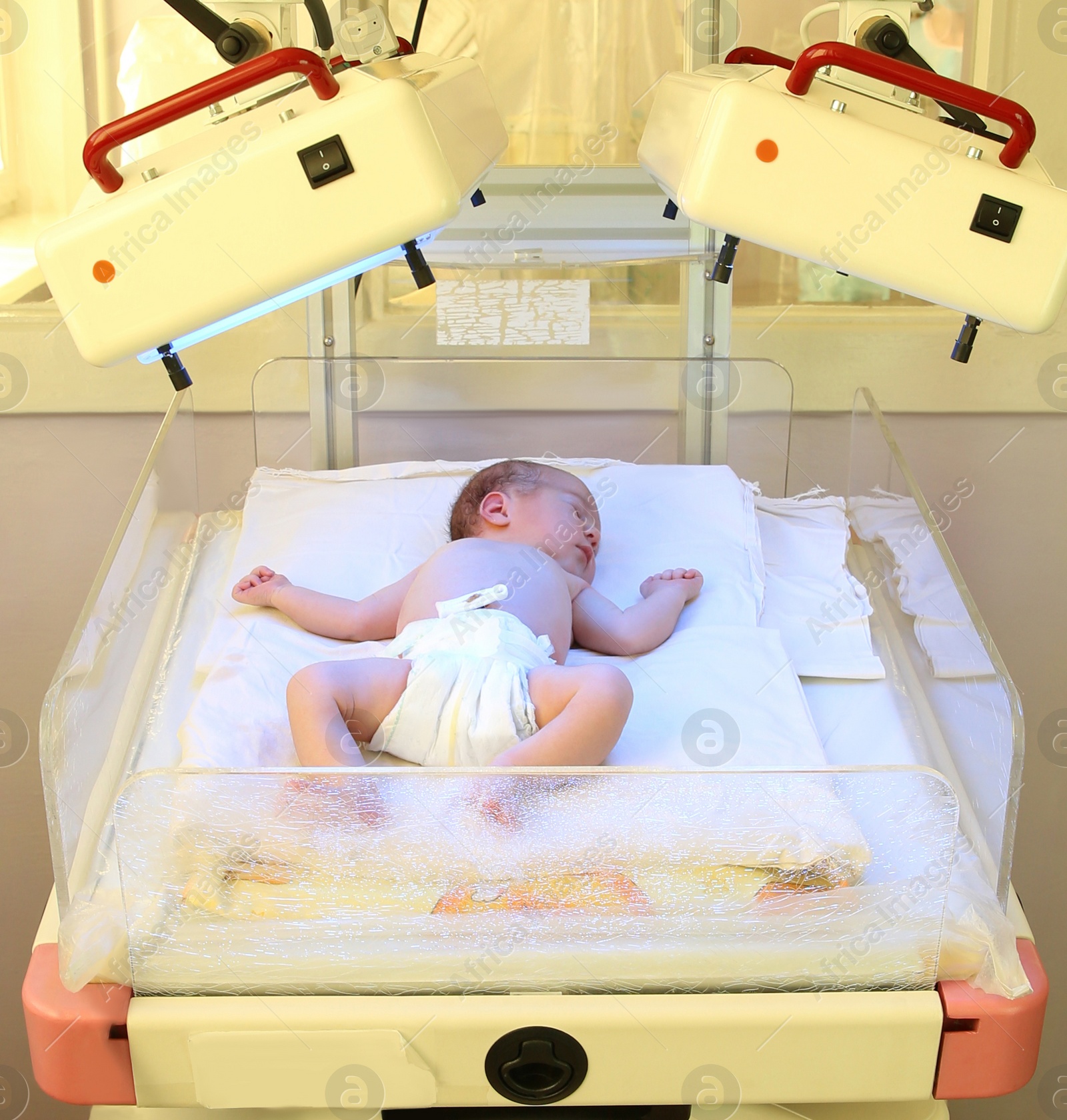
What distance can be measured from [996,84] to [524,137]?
73 cm

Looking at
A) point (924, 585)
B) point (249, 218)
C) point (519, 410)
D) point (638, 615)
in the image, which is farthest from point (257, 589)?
point (924, 585)

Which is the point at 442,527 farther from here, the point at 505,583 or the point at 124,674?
the point at 124,674

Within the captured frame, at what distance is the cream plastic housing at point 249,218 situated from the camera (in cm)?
94

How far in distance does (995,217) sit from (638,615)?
0.71 m

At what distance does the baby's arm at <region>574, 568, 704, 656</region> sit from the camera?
1.55 metres

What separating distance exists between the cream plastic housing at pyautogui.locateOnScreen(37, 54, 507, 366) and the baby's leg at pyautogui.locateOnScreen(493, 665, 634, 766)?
0.49m

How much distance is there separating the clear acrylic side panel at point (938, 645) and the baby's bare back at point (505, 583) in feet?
1.38

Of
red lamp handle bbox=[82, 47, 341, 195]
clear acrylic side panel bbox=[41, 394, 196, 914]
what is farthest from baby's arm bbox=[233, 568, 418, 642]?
red lamp handle bbox=[82, 47, 341, 195]

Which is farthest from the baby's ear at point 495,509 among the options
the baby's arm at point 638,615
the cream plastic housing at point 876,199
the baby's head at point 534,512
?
the cream plastic housing at point 876,199

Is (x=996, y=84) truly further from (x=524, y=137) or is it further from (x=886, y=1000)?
(x=886, y=1000)

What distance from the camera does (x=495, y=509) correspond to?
1.72 m

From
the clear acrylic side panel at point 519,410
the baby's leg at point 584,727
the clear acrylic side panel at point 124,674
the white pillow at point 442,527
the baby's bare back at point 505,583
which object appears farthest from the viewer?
the clear acrylic side panel at point 519,410

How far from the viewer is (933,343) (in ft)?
6.75

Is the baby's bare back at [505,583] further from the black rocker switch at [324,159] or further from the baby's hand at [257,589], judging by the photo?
the black rocker switch at [324,159]
